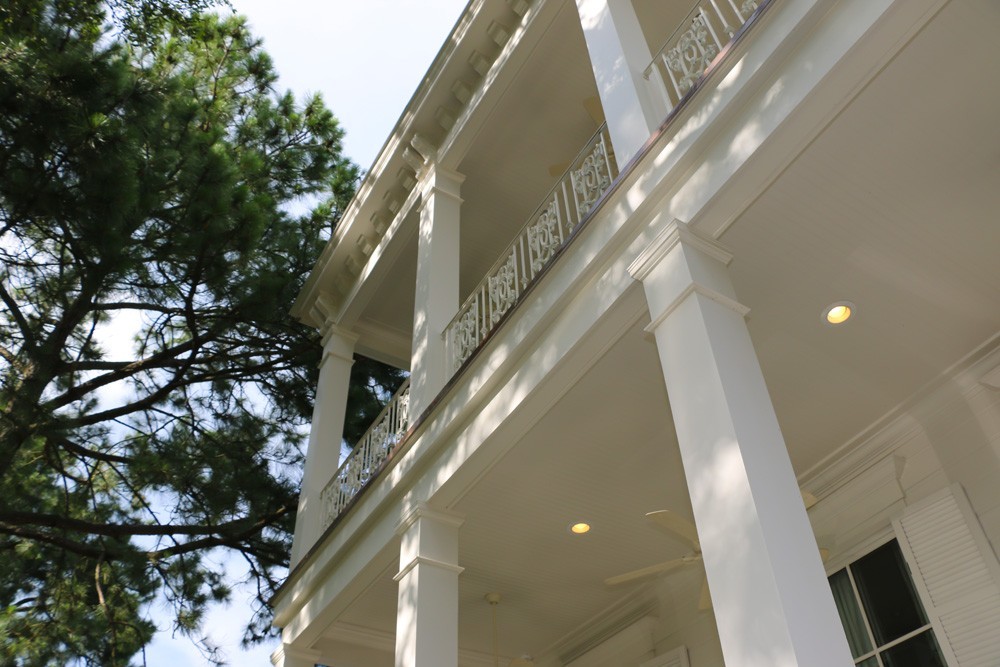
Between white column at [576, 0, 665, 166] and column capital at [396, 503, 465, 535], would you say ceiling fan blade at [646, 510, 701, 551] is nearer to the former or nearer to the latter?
column capital at [396, 503, 465, 535]

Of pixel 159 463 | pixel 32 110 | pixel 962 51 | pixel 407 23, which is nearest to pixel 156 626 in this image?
pixel 159 463

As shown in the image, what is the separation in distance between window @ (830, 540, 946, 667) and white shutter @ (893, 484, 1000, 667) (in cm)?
16

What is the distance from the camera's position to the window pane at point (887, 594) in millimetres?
5500

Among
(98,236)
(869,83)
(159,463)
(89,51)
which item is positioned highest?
(89,51)

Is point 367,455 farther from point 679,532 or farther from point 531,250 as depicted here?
point 679,532

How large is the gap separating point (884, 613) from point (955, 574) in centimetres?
63

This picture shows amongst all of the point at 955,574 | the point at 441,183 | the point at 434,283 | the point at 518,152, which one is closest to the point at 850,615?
the point at 955,574

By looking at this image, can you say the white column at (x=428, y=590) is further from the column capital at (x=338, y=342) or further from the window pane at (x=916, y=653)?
the column capital at (x=338, y=342)

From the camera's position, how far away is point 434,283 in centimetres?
747

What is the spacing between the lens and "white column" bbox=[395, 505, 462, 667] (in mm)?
A: 5402

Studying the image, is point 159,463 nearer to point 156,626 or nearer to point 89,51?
point 156,626

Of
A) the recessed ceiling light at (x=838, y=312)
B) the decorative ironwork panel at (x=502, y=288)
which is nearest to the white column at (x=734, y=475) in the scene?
the recessed ceiling light at (x=838, y=312)

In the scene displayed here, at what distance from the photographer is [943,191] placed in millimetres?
4520

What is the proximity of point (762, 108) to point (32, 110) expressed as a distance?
6.31 metres
